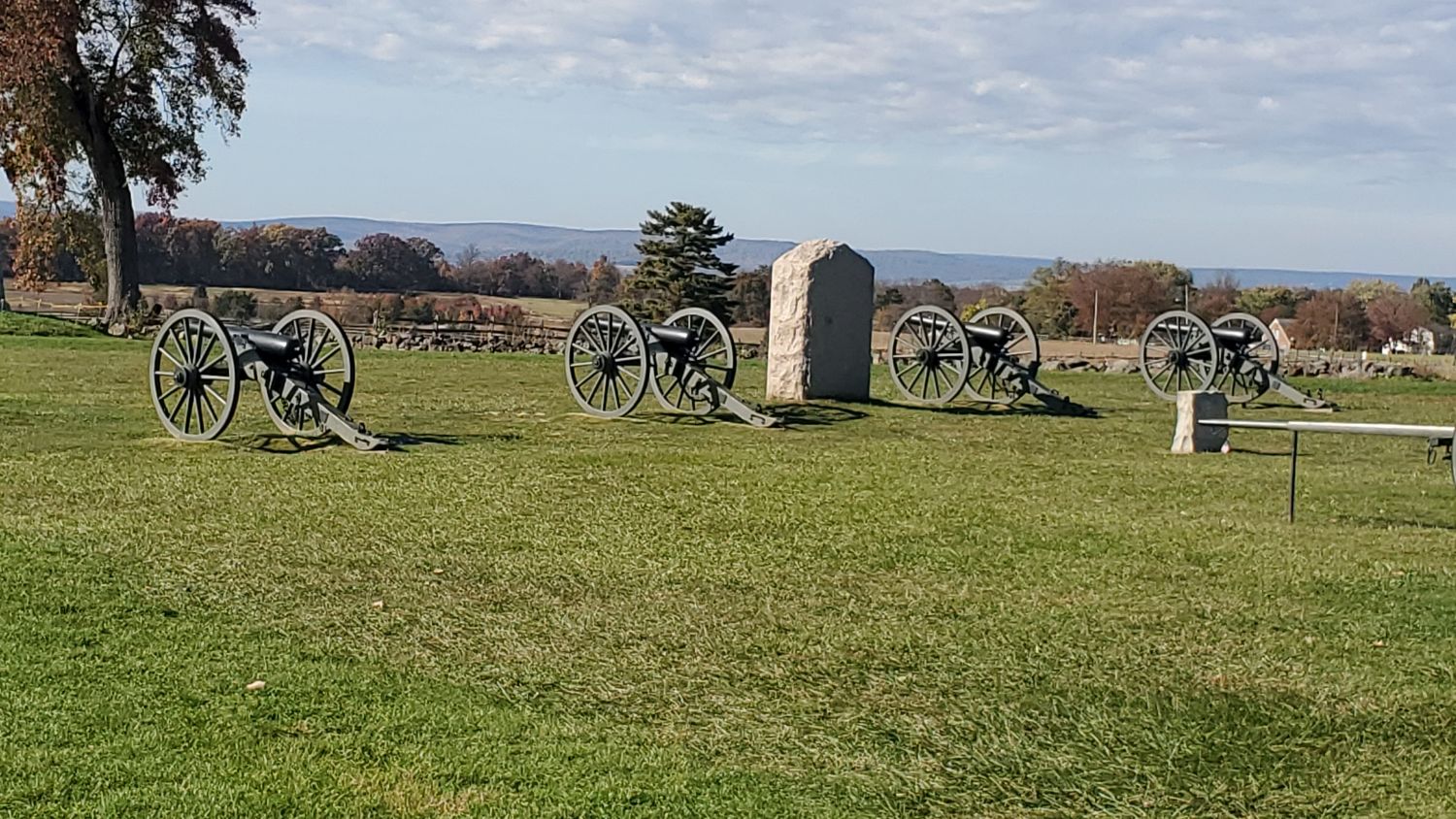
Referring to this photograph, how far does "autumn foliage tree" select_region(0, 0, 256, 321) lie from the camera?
27312mm

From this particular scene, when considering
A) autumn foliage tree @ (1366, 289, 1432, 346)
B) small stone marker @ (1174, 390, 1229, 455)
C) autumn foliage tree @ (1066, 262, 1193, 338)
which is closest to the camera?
small stone marker @ (1174, 390, 1229, 455)

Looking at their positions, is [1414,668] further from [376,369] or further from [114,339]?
[114,339]

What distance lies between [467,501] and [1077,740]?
5137 mm

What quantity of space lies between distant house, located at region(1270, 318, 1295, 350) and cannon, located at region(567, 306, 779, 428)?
16.7 m

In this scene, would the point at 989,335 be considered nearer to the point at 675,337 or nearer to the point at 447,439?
the point at 675,337

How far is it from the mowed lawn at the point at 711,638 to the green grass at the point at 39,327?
16860mm

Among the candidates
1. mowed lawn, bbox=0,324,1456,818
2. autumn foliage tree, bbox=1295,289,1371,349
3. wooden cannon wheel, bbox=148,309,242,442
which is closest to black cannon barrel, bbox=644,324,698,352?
mowed lawn, bbox=0,324,1456,818

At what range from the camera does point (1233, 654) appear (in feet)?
18.3

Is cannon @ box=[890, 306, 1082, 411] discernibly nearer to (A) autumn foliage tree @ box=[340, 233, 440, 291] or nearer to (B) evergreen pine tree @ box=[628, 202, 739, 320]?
(B) evergreen pine tree @ box=[628, 202, 739, 320]

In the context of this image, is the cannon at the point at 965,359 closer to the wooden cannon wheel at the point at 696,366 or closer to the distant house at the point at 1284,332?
the wooden cannon wheel at the point at 696,366

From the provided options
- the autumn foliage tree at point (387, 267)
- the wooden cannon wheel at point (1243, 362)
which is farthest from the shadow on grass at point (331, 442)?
the autumn foliage tree at point (387, 267)

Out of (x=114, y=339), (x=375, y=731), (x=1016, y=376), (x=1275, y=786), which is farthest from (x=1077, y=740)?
(x=114, y=339)

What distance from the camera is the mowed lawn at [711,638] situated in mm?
4156

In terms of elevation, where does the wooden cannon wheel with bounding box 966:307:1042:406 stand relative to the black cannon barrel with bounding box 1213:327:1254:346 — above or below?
below
